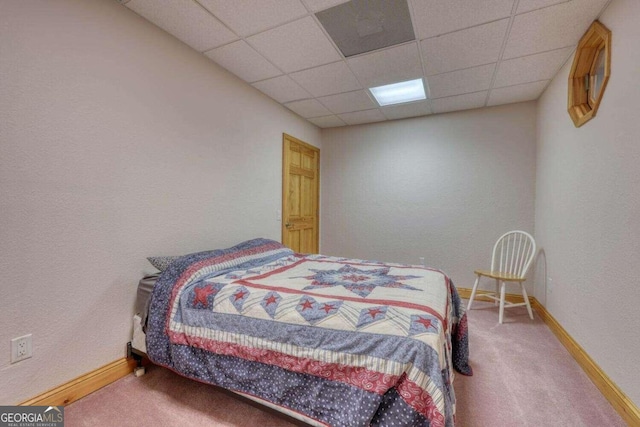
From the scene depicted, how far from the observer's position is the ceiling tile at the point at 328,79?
2.60m

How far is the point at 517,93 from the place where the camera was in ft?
10.1

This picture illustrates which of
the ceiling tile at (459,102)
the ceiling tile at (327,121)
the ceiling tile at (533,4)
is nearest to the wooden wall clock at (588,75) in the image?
the ceiling tile at (533,4)

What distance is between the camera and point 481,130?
139 inches

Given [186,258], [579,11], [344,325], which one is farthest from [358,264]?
[579,11]

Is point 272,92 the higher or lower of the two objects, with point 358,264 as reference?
higher

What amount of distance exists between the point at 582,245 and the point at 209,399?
2795 mm

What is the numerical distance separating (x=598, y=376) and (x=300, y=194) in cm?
332

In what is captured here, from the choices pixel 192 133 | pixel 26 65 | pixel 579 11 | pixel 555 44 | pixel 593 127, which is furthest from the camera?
pixel 192 133

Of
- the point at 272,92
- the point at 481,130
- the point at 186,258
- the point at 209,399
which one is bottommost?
the point at 209,399

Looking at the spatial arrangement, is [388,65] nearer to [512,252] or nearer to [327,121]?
[327,121]

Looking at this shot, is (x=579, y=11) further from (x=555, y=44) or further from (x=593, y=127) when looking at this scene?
(x=593, y=127)

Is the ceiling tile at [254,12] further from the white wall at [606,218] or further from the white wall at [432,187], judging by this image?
the white wall at [432,187]

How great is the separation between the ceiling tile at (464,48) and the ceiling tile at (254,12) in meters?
1.06

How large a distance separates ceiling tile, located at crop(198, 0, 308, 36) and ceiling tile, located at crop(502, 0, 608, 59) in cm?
155
